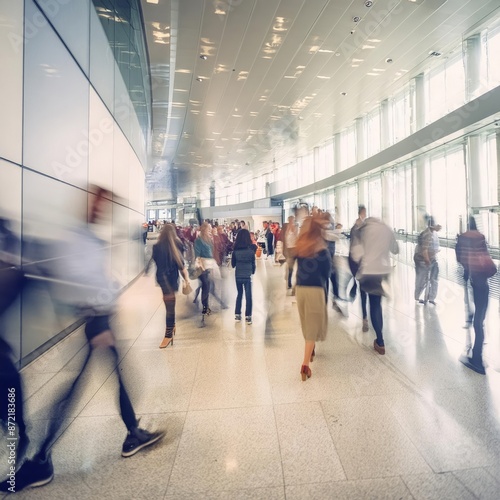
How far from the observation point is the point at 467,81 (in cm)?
989

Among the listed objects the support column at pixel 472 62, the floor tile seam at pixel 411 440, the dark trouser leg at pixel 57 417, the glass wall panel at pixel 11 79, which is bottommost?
the floor tile seam at pixel 411 440

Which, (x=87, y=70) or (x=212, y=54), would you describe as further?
(x=212, y=54)

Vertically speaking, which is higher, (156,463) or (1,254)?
(1,254)

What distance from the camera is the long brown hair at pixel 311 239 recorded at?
11.6 feet

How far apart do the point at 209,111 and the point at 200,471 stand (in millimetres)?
16418

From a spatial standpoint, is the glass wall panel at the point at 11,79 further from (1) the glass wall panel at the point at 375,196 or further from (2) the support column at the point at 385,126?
(2) the support column at the point at 385,126

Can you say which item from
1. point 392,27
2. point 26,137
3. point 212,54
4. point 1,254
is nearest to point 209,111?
point 212,54

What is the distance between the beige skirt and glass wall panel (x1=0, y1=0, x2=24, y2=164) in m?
3.59

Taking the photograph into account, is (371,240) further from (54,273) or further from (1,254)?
(54,273)

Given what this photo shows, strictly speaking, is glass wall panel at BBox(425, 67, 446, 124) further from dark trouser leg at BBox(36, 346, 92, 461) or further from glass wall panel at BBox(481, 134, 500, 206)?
dark trouser leg at BBox(36, 346, 92, 461)

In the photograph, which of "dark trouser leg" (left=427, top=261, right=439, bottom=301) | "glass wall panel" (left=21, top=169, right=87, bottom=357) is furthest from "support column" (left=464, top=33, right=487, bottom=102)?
"glass wall panel" (left=21, top=169, right=87, bottom=357)

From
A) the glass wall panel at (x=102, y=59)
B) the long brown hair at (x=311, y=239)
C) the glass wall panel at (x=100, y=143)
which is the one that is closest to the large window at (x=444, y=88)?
the long brown hair at (x=311, y=239)

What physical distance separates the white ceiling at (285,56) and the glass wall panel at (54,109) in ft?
16.5

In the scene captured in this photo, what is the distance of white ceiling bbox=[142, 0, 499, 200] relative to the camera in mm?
8445
